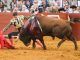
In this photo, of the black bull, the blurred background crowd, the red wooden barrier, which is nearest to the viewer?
the black bull

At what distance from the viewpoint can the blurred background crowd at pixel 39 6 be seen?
1852cm

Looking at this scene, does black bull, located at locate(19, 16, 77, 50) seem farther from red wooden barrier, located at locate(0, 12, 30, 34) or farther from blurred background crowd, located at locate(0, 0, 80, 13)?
red wooden barrier, located at locate(0, 12, 30, 34)

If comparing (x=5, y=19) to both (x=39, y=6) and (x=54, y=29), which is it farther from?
(x=54, y=29)

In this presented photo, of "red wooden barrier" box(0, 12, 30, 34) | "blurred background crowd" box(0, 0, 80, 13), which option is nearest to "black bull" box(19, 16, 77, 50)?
"blurred background crowd" box(0, 0, 80, 13)

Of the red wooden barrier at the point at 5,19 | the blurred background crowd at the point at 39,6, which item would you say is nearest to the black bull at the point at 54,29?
the blurred background crowd at the point at 39,6

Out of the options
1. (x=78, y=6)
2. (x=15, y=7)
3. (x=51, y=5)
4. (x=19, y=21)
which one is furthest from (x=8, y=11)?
(x=19, y=21)

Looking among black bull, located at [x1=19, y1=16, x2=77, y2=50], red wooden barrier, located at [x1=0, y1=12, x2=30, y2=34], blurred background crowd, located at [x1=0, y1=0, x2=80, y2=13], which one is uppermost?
black bull, located at [x1=19, y1=16, x2=77, y2=50]

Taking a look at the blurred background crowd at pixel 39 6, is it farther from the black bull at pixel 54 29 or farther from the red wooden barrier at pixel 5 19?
the black bull at pixel 54 29

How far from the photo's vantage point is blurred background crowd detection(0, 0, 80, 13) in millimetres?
18516

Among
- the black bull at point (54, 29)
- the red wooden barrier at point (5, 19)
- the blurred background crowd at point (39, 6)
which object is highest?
the black bull at point (54, 29)

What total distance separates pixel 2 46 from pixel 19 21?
3.64 feet

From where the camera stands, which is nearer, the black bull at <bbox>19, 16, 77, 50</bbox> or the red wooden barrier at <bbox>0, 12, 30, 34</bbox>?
the black bull at <bbox>19, 16, 77, 50</bbox>

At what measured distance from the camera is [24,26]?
13961 millimetres

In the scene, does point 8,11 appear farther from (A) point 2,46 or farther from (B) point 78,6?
(A) point 2,46
